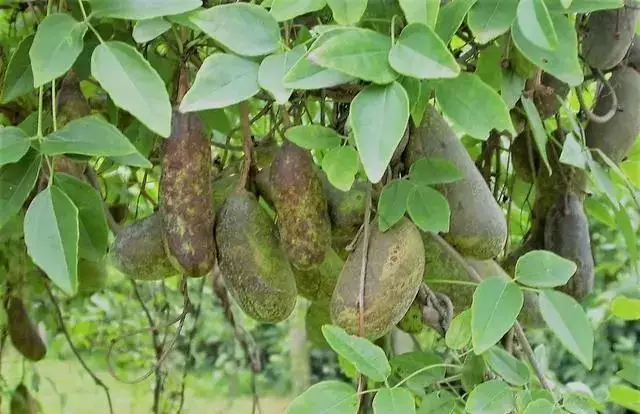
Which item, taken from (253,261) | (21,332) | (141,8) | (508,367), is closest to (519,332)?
(508,367)

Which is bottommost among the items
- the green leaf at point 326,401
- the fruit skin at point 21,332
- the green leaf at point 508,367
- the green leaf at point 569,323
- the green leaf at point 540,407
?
the fruit skin at point 21,332

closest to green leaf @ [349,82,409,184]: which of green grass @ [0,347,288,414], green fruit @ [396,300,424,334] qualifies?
green fruit @ [396,300,424,334]

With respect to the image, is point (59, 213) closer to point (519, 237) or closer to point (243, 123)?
point (243, 123)

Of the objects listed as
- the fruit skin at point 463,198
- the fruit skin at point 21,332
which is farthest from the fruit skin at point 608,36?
the fruit skin at point 21,332

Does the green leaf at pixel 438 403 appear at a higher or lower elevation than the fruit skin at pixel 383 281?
lower

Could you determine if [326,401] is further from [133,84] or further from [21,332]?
[21,332]

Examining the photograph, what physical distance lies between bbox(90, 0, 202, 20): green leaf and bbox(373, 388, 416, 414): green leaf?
0.18 m

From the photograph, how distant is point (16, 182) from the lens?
0.38 m

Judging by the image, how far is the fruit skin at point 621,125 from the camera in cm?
56

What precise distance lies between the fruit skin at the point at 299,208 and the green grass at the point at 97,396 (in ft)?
4.49

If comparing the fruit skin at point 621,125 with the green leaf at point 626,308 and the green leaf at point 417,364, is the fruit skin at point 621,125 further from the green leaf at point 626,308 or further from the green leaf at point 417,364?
the green leaf at point 417,364

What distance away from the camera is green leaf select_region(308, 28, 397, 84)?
319 millimetres

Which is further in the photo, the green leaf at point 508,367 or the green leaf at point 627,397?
the green leaf at point 627,397

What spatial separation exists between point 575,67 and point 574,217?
0.23 m
